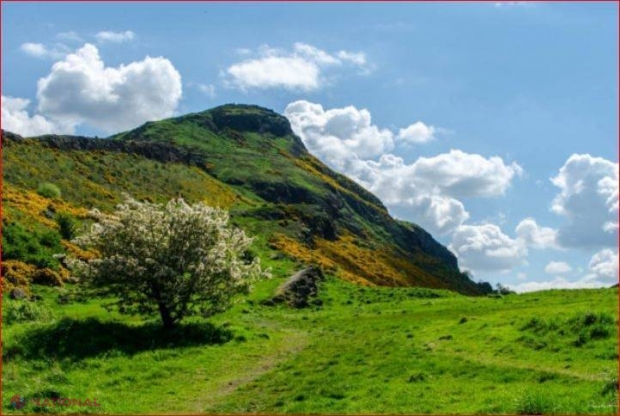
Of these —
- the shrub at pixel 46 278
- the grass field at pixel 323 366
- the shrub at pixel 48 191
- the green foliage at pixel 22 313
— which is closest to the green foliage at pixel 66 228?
the shrub at pixel 46 278

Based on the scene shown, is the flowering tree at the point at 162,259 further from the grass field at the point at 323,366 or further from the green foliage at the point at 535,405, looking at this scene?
the green foliage at the point at 535,405

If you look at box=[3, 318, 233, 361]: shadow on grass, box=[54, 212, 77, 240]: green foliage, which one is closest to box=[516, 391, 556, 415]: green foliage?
box=[3, 318, 233, 361]: shadow on grass

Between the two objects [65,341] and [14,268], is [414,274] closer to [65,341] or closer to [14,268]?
[14,268]

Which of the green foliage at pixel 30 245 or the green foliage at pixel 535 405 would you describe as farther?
the green foliage at pixel 30 245

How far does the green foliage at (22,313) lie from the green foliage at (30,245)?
1431 centimetres

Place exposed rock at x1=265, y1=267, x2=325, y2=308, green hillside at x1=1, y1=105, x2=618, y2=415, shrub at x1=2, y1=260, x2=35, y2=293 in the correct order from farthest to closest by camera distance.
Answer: exposed rock at x1=265, y1=267, x2=325, y2=308, shrub at x1=2, y1=260, x2=35, y2=293, green hillside at x1=1, y1=105, x2=618, y2=415

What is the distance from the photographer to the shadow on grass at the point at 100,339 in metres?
26.5

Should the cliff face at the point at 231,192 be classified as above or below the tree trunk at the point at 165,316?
above

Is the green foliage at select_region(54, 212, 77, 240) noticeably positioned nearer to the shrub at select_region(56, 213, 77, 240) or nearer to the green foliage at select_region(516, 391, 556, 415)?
the shrub at select_region(56, 213, 77, 240)

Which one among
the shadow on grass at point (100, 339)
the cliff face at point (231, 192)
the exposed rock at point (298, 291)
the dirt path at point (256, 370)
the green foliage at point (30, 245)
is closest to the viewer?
the dirt path at point (256, 370)

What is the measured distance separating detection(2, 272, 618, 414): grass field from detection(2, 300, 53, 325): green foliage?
0.25 m

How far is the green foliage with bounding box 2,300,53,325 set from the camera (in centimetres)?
3234

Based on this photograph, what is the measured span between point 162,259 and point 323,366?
37.4 feet

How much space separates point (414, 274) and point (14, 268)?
104414mm
